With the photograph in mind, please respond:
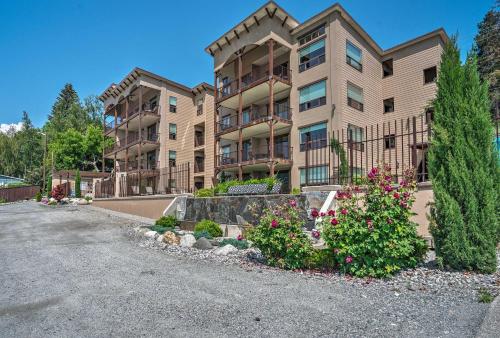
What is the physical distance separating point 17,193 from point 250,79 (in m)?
33.7

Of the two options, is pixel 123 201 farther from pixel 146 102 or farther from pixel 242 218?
pixel 146 102

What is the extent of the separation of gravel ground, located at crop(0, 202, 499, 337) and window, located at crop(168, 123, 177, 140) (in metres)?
25.5

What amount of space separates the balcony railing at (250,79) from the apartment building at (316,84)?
0.36 ft

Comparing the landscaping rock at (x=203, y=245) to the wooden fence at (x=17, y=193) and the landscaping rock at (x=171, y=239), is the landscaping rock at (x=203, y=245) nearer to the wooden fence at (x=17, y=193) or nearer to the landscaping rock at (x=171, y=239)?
the landscaping rock at (x=171, y=239)

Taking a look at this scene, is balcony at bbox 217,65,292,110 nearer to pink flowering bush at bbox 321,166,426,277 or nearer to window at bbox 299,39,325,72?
window at bbox 299,39,325,72

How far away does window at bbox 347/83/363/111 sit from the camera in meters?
20.9

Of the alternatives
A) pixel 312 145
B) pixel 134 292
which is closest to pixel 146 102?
pixel 312 145

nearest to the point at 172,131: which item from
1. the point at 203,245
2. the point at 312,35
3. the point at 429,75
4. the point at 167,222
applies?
the point at 312,35

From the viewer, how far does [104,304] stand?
438 centimetres

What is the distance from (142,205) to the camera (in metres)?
18.9

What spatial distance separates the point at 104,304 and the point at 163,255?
3772 millimetres

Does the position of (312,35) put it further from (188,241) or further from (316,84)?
(188,241)

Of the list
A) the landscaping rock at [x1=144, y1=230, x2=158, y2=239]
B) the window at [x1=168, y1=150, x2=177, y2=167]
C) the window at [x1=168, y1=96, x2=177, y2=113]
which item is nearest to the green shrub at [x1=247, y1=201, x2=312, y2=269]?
the landscaping rock at [x1=144, y1=230, x2=158, y2=239]

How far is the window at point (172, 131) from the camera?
32159 millimetres
